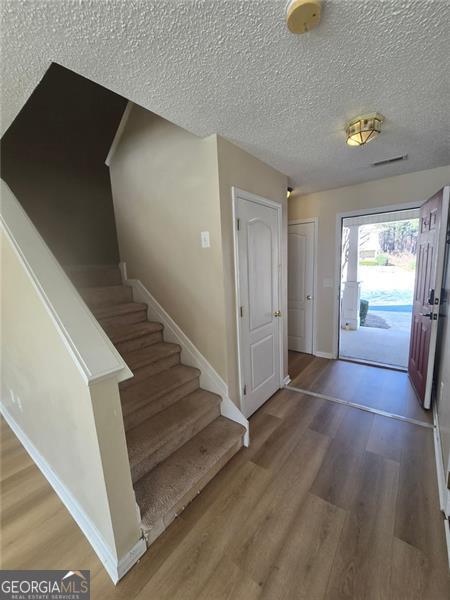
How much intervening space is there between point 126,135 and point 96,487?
2919 mm

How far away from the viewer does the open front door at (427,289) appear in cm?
209

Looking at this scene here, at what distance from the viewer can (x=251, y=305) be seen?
7.33 ft

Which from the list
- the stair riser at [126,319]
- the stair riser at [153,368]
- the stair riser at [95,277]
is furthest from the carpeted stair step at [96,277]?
the stair riser at [153,368]

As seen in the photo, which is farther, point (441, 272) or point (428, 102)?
point (441, 272)

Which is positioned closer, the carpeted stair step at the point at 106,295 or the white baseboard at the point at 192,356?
the white baseboard at the point at 192,356

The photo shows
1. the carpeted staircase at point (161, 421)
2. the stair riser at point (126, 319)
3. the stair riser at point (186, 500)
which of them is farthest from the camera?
the stair riser at point (126, 319)

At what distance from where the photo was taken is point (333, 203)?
328 cm

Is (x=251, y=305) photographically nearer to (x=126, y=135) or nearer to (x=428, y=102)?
(x=428, y=102)

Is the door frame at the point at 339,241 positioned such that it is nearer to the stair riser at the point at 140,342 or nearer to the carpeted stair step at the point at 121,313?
the stair riser at the point at 140,342

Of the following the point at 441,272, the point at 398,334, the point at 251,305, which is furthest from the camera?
the point at 398,334

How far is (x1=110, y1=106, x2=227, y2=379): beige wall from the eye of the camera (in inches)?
74.4

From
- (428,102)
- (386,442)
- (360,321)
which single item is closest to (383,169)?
(428,102)

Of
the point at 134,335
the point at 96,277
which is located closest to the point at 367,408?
the point at 134,335
